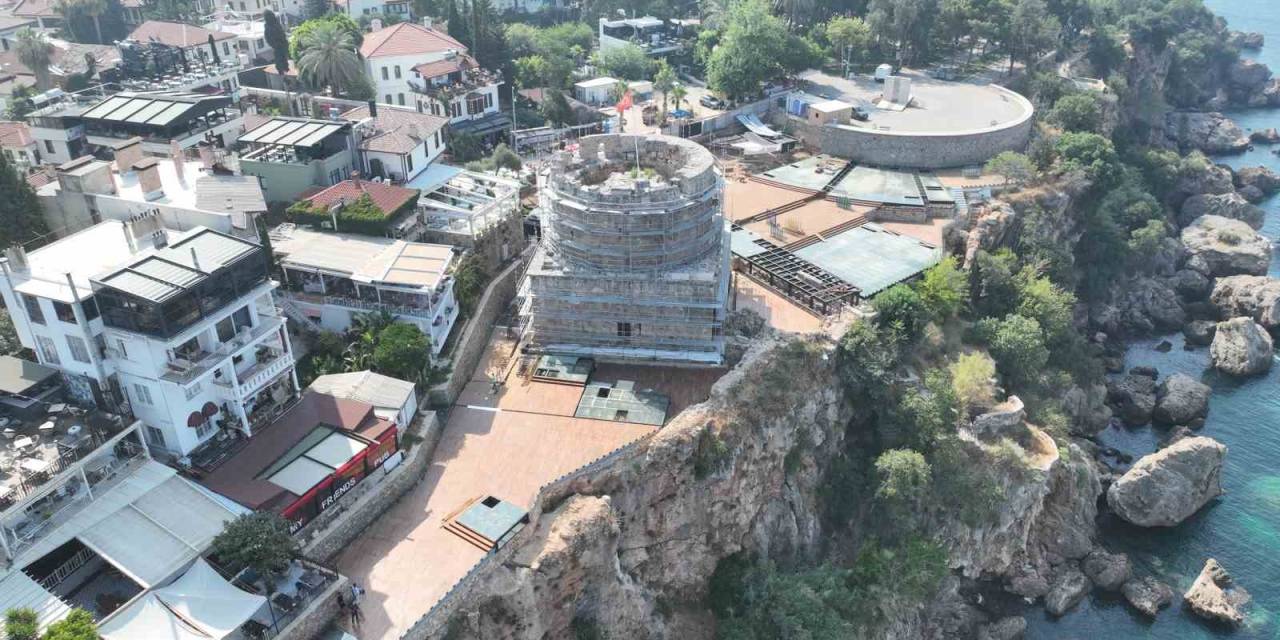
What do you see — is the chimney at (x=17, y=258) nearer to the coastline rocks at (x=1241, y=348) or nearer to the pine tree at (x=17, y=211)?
the pine tree at (x=17, y=211)

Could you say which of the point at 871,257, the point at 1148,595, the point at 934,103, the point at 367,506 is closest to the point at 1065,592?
the point at 1148,595

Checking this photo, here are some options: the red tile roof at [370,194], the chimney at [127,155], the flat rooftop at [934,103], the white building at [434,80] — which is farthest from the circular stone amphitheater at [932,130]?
the chimney at [127,155]

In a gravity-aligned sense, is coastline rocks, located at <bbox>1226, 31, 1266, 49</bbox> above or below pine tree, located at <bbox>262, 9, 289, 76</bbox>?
below

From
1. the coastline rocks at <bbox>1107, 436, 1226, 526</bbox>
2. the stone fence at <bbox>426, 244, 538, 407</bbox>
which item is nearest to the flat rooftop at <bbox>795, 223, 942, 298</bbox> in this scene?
the coastline rocks at <bbox>1107, 436, 1226, 526</bbox>

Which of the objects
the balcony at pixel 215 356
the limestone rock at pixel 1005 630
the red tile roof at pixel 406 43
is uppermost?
the red tile roof at pixel 406 43

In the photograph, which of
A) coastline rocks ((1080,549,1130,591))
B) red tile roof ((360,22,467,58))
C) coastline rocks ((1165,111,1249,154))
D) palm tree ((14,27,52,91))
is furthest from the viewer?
coastline rocks ((1165,111,1249,154))

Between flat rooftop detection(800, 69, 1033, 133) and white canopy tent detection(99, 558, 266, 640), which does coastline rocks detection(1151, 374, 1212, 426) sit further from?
white canopy tent detection(99, 558, 266, 640)

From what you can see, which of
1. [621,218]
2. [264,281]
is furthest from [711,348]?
[264,281]
